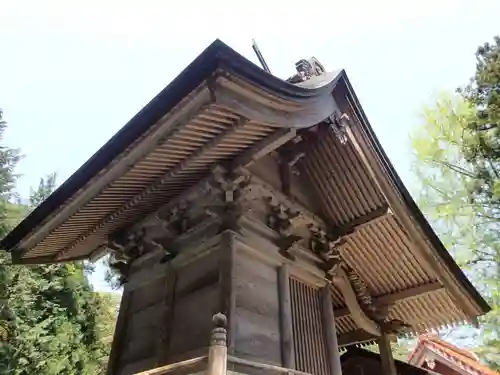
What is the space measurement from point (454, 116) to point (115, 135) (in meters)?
15.1

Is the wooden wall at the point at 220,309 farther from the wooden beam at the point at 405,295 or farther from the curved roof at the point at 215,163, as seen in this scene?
the wooden beam at the point at 405,295

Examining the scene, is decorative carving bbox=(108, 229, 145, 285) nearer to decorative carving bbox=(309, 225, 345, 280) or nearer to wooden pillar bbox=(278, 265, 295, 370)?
wooden pillar bbox=(278, 265, 295, 370)

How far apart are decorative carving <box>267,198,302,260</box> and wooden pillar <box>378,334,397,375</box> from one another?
9.99 ft

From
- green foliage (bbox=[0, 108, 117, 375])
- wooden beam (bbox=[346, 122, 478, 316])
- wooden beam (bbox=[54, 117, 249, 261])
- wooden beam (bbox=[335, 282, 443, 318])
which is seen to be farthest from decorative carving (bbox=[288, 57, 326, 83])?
green foliage (bbox=[0, 108, 117, 375])

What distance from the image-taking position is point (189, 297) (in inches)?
192

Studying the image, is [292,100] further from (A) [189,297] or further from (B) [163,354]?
(B) [163,354]

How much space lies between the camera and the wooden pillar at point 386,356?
23.0 feet

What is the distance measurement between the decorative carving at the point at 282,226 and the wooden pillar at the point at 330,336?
88 centimetres

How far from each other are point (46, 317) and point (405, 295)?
12.1 metres

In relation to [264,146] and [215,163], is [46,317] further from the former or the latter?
[264,146]

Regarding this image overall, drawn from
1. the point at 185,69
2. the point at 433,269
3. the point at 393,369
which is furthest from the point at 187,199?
the point at 393,369

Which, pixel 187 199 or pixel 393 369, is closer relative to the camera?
pixel 187 199

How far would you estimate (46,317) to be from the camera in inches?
559

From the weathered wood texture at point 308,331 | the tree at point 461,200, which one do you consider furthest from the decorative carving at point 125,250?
the tree at point 461,200
